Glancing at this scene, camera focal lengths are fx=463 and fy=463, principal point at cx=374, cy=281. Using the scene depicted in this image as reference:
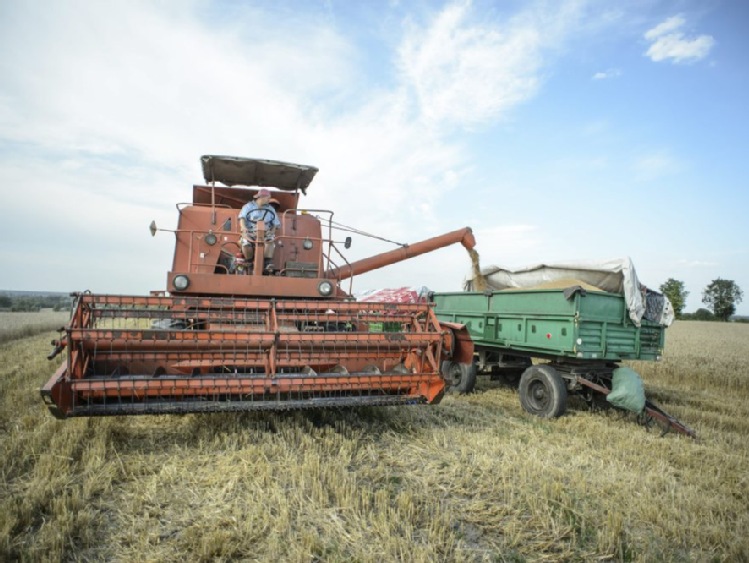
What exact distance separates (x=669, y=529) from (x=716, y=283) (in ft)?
251

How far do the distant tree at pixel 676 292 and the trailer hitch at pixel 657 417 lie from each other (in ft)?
177

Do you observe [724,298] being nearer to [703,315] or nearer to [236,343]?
[703,315]

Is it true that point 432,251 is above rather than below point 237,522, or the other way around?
above

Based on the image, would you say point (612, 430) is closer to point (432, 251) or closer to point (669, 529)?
point (669, 529)

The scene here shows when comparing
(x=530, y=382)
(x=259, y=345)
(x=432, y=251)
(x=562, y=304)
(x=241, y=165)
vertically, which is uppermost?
(x=241, y=165)

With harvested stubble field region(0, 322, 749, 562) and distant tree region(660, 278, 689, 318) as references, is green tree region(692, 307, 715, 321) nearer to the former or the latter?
distant tree region(660, 278, 689, 318)

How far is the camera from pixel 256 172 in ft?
22.8

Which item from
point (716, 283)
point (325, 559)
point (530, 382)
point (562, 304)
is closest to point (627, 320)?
point (562, 304)

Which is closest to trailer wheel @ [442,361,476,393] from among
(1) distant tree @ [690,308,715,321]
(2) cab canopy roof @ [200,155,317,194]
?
(2) cab canopy roof @ [200,155,317,194]

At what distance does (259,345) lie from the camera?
4.39 metres

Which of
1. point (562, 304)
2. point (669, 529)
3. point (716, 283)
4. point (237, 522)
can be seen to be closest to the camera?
point (237, 522)

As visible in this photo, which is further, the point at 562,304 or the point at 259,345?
the point at 562,304

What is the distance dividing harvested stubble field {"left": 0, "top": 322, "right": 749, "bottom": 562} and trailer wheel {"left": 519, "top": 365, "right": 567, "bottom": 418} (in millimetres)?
512

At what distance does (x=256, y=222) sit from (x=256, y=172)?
1.48 meters
